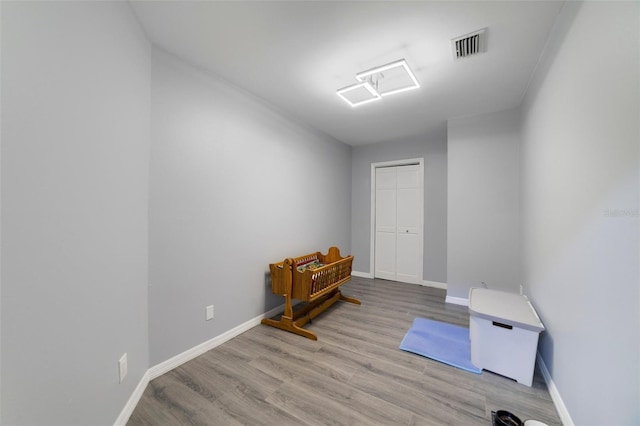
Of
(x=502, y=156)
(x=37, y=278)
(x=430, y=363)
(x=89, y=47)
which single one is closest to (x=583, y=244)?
(x=430, y=363)

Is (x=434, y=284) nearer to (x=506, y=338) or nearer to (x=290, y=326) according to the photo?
(x=506, y=338)

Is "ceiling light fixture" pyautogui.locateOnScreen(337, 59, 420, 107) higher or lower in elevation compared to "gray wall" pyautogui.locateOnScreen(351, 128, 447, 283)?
higher

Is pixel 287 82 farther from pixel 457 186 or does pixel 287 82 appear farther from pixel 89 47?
pixel 457 186

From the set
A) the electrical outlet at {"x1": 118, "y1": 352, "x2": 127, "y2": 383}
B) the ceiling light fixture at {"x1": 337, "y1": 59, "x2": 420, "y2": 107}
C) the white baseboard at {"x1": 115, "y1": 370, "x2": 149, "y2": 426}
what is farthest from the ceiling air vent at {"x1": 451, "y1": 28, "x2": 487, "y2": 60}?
the white baseboard at {"x1": 115, "y1": 370, "x2": 149, "y2": 426}

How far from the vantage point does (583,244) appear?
4.00ft

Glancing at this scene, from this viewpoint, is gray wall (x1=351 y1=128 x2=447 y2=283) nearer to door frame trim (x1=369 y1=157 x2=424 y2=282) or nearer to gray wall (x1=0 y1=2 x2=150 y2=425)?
door frame trim (x1=369 y1=157 x2=424 y2=282)

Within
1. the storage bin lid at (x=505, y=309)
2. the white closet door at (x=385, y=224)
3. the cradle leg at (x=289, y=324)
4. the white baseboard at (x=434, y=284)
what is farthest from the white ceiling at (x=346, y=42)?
the white baseboard at (x=434, y=284)

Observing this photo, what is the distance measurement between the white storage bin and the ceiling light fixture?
2.00m

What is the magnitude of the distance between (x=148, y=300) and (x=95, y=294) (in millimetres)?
600

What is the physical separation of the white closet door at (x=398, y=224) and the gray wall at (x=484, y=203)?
85cm

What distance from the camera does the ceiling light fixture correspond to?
81.1 inches

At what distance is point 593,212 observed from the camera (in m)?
1.14

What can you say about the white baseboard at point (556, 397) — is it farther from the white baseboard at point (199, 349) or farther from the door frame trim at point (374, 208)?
the white baseboard at point (199, 349)

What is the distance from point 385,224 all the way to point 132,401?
153 inches
